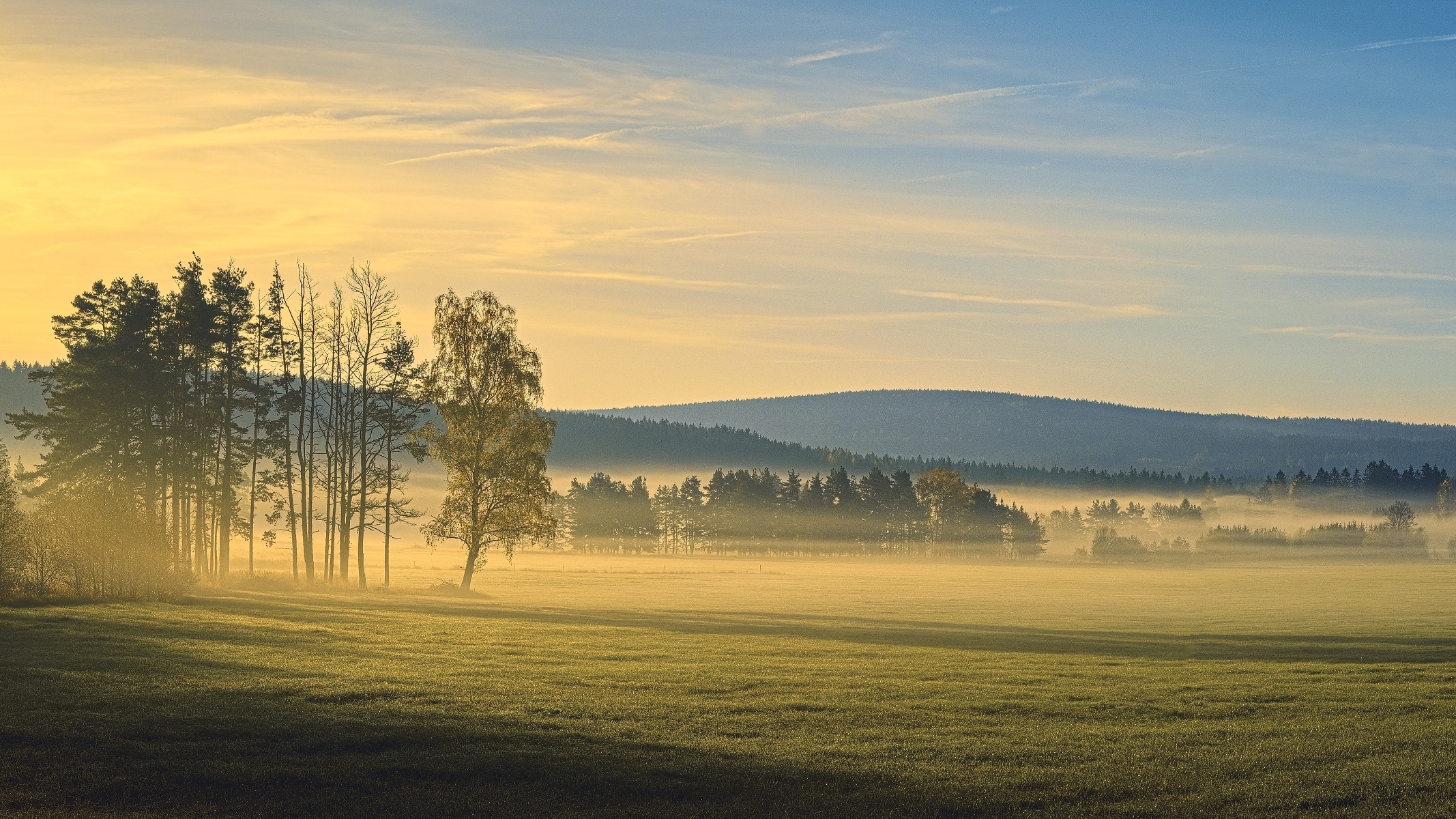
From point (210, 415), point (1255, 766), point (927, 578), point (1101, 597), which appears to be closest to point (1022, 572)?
point (927, 578)

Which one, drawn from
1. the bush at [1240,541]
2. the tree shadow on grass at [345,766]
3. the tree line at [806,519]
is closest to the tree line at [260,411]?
the tree shadow on grass at [345,766]

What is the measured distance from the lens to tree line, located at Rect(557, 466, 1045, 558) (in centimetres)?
16388

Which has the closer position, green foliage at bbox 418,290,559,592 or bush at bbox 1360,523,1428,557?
green foliage at bbox 418,290,559,592

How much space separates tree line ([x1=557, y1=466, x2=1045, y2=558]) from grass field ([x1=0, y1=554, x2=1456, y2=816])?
11748 centimetres

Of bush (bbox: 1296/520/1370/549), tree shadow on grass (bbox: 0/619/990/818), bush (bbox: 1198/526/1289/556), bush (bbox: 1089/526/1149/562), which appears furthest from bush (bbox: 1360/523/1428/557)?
tree shadow on grass (bbox: 0/619/990/818)

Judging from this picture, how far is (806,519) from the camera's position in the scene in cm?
16988

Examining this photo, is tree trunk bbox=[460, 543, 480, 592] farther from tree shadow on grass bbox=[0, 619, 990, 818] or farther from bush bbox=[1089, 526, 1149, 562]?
bush bbox=[1089, 526, 1149, 562]

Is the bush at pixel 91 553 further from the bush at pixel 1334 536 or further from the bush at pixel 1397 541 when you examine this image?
the bush at pixel 1334 536

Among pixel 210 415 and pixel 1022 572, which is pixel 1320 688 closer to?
pixel 210 415

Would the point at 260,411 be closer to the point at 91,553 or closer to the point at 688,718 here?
the point at 91,553

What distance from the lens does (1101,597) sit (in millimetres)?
76062

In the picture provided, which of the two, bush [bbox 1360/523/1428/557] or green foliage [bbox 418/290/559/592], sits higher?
green foliage [bbox 418/290/559/592]

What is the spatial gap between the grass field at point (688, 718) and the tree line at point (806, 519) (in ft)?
385

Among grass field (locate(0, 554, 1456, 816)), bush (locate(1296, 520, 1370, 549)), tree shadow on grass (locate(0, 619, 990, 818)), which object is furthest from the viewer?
bush (locate(1296, 520, 1370, 549))
